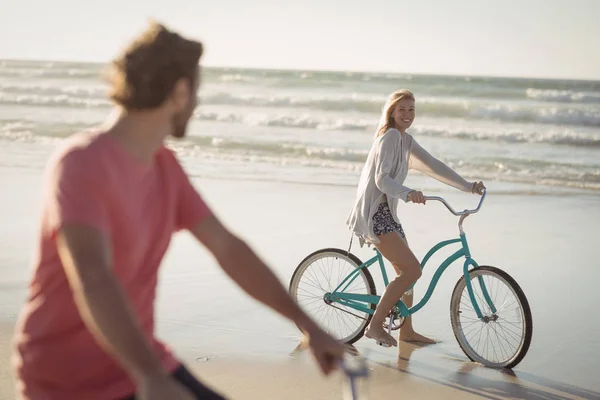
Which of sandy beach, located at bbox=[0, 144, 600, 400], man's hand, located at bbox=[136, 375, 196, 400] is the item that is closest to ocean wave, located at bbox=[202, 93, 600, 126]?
sandy beach, located at bbox=[0, 144, 600, 400]

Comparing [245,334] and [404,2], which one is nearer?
[245,334]

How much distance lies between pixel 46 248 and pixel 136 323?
0.33 metres

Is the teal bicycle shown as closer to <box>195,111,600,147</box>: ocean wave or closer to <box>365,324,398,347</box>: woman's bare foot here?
<box>365,324,398,347</box>: woman's bare foot

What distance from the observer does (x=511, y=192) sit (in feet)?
44.2

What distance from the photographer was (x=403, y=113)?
6188mm

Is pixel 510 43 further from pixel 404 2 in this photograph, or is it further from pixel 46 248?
pixel 46 248

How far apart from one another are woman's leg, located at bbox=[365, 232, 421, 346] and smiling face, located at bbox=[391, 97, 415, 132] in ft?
2.23

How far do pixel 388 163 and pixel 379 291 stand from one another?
2290mm

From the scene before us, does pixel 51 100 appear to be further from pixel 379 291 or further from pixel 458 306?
pixel 458 306

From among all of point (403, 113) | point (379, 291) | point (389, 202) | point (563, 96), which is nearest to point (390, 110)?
point (403, 113)

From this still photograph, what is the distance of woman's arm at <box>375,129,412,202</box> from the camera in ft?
19.4

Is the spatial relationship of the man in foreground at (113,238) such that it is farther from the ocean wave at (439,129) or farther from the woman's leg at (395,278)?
the ocean wave at (439,129)

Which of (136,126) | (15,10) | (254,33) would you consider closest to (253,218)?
(136,126)

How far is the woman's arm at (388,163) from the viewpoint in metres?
5.92
